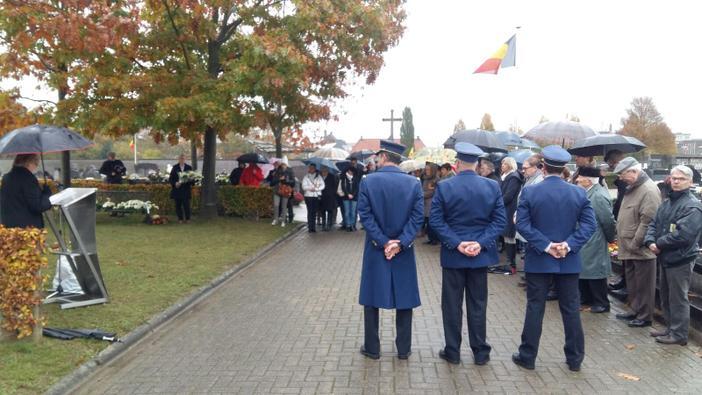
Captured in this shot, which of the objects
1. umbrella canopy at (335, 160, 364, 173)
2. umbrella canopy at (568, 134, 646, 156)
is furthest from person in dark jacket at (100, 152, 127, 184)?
umbrella canopy at (568, 134, 646, 156)

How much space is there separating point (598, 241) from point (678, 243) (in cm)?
137

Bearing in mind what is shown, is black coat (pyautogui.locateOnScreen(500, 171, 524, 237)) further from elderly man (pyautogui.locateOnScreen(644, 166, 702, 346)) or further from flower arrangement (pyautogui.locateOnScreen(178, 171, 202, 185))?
flower arrangement (pyautogui.locateOnScreen(178, 171, 202, 185))

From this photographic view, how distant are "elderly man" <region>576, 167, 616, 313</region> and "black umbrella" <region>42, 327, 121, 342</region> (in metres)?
5.44

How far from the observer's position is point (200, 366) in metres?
5.08

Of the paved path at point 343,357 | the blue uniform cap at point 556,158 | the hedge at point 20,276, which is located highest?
the blue uniform cap at point 556,158

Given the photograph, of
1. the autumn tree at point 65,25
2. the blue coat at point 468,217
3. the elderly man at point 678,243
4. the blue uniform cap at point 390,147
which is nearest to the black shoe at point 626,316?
the elderly man at point 678,243

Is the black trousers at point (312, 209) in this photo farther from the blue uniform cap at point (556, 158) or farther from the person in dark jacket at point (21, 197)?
the blue uniform cap at point (556, 158)

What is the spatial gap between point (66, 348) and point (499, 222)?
4216mm

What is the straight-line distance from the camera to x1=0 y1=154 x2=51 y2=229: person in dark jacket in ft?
20.9

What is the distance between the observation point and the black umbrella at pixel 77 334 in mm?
5480

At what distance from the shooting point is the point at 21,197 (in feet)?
20.9

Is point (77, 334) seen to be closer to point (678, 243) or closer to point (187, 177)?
point (678, 243)

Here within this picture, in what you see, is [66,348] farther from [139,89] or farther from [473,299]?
[139,89]

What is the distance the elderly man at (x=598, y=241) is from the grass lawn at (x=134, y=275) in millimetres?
5279
